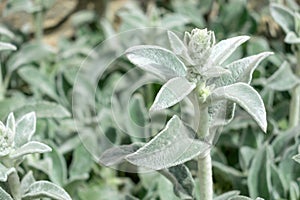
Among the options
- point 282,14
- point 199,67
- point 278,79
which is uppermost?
point 199,67

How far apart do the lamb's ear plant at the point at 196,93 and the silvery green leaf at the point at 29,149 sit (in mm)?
165

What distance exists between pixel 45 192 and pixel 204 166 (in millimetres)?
293

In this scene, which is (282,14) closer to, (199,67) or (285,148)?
(285,148)

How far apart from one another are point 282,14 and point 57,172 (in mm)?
703

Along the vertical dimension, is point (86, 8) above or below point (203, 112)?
below

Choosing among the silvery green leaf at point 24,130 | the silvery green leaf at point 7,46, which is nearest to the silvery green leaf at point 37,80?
the silvery green leaf at point 7,46

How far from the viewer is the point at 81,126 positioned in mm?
1864

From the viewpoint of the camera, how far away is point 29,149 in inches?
47.1

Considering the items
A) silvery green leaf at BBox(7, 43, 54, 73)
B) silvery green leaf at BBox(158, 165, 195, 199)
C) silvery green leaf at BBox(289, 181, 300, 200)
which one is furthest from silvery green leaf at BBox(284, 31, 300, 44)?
silvery green leaf at BBox(7, 43, 54, 73)

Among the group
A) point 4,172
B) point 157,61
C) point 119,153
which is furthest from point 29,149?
point 157,61

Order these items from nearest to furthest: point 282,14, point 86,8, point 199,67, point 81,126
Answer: point 199,67 → point 282,14 → point 81,126 → point 86,8

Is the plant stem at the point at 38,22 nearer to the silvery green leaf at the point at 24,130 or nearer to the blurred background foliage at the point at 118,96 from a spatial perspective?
the blurred background foliage at the point at 118,96

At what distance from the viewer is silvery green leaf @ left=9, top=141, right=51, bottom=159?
3.88ft

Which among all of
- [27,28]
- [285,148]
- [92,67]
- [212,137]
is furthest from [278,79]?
[27,28]
